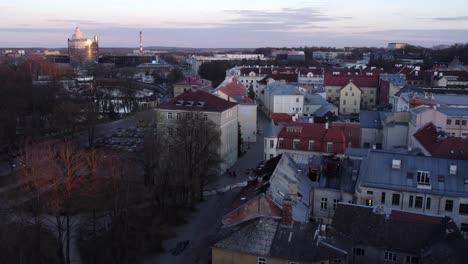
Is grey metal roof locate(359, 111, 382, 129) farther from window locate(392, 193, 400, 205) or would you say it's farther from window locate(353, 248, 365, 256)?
window locate(353, 248, 365, 256)

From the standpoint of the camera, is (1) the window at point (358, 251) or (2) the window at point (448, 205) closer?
(1) the window at point (358, 251)

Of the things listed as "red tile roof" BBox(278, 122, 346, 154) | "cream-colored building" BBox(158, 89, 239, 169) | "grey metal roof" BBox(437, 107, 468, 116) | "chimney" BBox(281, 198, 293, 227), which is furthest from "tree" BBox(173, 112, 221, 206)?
"grey metal roof" BBox(437, 107, 468, 116)

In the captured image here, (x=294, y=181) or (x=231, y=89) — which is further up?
(x=231, y=89)

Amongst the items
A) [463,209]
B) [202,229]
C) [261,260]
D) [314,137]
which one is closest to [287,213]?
[261,260]

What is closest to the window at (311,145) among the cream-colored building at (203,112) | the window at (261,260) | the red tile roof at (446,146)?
the red tile roof at (446,146)

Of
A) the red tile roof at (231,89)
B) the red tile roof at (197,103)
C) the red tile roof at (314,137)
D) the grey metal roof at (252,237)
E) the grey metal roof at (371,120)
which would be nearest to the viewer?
the grey metal roof at (252,237)

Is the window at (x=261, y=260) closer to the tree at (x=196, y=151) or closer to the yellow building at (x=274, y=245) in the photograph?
the yellow building at (x=274, y=245)

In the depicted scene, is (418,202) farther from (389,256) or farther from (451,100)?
(451,100)
